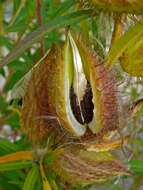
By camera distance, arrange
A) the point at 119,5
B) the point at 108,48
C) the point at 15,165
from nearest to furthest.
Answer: the point at 119,5
the point at 108,48
the point at 15,165

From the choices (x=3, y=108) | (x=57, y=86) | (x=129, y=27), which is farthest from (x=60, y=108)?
(x=3, y=108)

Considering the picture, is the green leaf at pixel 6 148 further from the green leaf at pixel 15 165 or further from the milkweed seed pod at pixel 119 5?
the milkweed seed pod at pixel 119 5

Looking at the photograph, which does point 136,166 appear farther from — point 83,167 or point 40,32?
point 40,32

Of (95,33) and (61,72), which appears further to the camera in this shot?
(95,33)

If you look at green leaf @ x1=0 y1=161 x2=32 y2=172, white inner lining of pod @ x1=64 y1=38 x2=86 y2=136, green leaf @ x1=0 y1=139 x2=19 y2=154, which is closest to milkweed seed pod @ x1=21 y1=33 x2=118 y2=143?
white inner lining of pod @ x1=64 y1=38 x2=86 y2=136

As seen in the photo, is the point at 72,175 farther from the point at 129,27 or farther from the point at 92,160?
the point at 129,27

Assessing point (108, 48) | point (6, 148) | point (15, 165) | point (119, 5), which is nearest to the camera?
point (119, 5)

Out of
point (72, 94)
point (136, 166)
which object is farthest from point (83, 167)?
point (136, 166)

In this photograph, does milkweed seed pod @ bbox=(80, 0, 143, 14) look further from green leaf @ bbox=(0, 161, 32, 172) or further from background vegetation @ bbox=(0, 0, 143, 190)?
green leaf @ bbox=(0, 161, 32, 172)
